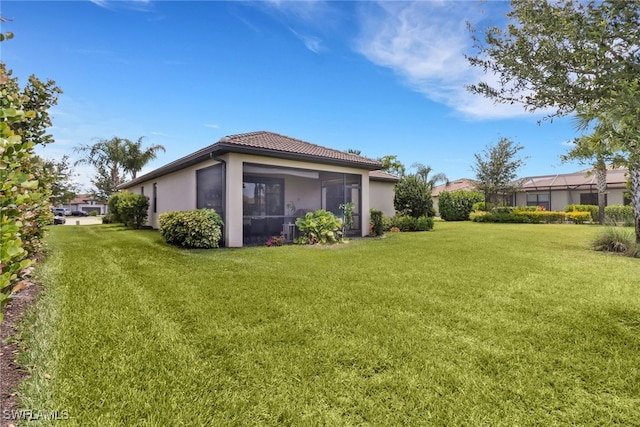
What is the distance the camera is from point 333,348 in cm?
337

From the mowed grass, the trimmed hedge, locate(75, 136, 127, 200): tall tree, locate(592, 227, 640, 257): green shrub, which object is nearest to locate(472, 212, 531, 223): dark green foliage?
the trimmed hedge

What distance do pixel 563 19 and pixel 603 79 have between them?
92 centimetres

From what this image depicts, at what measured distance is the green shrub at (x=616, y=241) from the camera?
394 inches

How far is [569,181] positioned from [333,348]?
37089 millimetres

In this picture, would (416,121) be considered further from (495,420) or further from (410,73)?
(495,420)

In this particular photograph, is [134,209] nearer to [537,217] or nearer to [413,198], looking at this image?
[413,198]

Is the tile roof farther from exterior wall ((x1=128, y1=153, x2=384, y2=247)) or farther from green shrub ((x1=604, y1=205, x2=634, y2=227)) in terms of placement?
green shrub ((x1=604, y1=205, x2=634, y2=227))

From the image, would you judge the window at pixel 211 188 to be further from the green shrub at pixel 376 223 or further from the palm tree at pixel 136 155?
the palm tree at pixel 136 155

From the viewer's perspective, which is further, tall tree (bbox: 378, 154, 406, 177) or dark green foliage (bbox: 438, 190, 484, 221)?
tall tree (bbox: 378, 154, 406, 177)

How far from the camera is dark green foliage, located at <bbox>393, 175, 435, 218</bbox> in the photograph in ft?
62.8

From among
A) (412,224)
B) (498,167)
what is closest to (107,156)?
(412,224)

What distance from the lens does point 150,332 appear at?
3717 millimetres

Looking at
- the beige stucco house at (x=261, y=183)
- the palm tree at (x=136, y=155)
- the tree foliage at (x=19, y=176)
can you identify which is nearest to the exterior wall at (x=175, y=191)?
the beige stucco house at (x=261, y=183)

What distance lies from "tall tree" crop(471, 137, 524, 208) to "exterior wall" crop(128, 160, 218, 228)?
2471 cm
